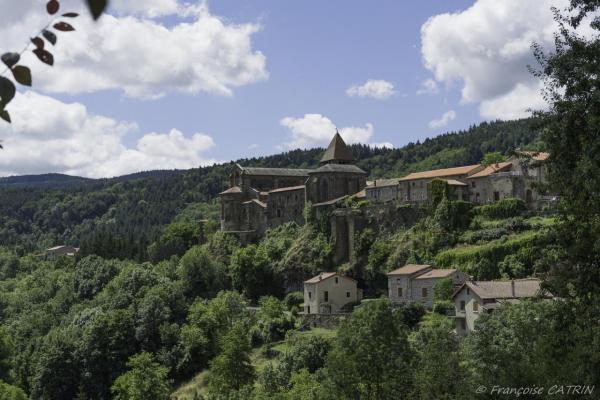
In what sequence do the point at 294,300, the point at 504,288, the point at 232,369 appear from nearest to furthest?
the point at 504,288
the point at 232,369
the point at 294,300

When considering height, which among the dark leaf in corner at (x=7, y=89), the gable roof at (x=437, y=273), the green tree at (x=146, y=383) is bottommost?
the green tree at (x=146, y=383)

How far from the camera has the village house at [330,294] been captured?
6712cm

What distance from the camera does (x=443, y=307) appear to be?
184 feet

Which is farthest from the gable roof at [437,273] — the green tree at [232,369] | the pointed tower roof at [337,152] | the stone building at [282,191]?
the pointed tower roof at [337,152]

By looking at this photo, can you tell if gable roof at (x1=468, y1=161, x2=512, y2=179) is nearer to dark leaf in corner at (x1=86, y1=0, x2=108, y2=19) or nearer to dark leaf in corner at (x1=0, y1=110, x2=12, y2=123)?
dark leaf in corner at (x1=0, y1=110, x2=12, y2=123)

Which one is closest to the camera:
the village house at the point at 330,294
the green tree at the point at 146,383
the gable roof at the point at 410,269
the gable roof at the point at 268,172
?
the green tree at the point at 146,383

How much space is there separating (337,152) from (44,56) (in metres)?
85.9

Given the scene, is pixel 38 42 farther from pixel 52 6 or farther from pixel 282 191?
pixel 282 191

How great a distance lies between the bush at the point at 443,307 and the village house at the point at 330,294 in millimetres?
11741

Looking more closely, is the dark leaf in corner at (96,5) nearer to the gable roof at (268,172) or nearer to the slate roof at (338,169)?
the slate roof at (338,169)

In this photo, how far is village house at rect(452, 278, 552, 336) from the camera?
48781 millimetres

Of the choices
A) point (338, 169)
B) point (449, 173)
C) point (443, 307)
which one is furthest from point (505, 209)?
point (338, 169)

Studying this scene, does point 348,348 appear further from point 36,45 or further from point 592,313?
point 36,45

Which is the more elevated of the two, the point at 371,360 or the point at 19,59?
the point at 19,59
